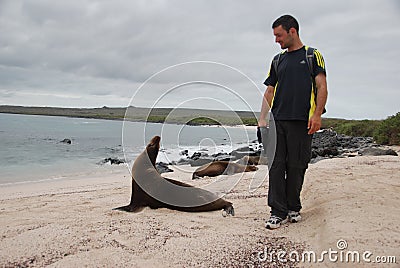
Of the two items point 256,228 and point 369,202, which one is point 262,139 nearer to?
point 256,228

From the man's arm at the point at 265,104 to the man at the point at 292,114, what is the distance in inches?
0.5

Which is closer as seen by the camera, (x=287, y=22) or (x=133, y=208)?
(x=287, y=22)

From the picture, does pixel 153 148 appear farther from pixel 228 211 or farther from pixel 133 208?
pixel 228 211

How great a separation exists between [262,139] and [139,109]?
2094 mm

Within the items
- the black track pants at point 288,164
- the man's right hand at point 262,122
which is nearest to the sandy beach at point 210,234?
the black track pants at point 288,164

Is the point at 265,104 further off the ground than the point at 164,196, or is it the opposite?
the point at 265,104

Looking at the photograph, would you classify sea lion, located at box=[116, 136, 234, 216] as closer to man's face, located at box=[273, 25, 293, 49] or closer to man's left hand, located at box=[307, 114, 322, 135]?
man's left hand, located at box=[307, 114, 322, 135]

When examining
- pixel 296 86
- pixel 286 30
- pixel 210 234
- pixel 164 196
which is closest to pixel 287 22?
pixel 286 30

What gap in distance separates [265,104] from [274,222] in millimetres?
1495

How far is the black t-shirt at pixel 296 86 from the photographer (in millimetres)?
4434

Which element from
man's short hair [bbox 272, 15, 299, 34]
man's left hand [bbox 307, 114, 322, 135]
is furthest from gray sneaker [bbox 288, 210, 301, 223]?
man's short hair [bbox 272, 15, 299, 34]

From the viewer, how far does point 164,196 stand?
19.4 feet

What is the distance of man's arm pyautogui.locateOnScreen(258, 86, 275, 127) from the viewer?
188 inches

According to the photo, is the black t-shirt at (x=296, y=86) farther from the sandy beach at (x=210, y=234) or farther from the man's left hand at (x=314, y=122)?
the sandy beach at (x=210, y=234)
